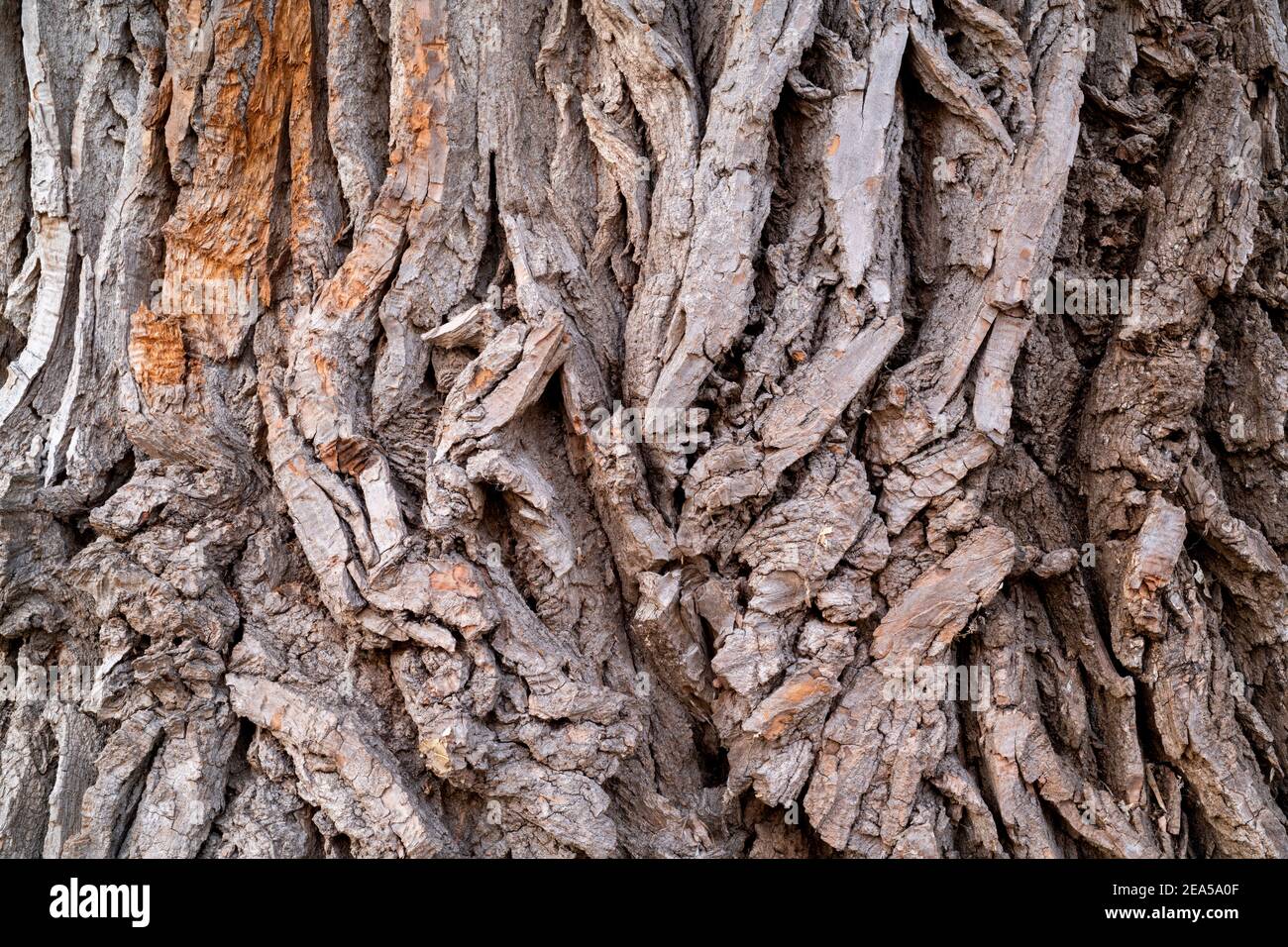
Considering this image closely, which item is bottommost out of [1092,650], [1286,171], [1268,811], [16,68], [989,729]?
[1268,811]

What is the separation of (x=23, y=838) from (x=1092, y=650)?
581 cm

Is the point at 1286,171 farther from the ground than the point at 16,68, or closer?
closer

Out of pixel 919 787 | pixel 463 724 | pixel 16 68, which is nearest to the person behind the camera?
pixel 463 724

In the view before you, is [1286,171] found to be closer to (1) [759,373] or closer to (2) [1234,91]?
(2) [1234,91]

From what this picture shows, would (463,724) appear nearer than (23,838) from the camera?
Yes

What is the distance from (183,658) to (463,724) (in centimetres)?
150

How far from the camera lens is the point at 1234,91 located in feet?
15.6

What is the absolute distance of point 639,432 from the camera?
14.2ft

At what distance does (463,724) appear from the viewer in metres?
3.99

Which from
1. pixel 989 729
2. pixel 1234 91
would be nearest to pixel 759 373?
pixel 989 729

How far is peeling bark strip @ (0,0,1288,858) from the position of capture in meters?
4.19

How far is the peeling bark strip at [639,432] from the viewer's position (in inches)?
165

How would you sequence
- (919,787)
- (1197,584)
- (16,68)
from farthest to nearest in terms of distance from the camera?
(16,68) < (1197,584) < (919,787)

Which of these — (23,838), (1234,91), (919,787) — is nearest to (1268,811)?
(919,787)
